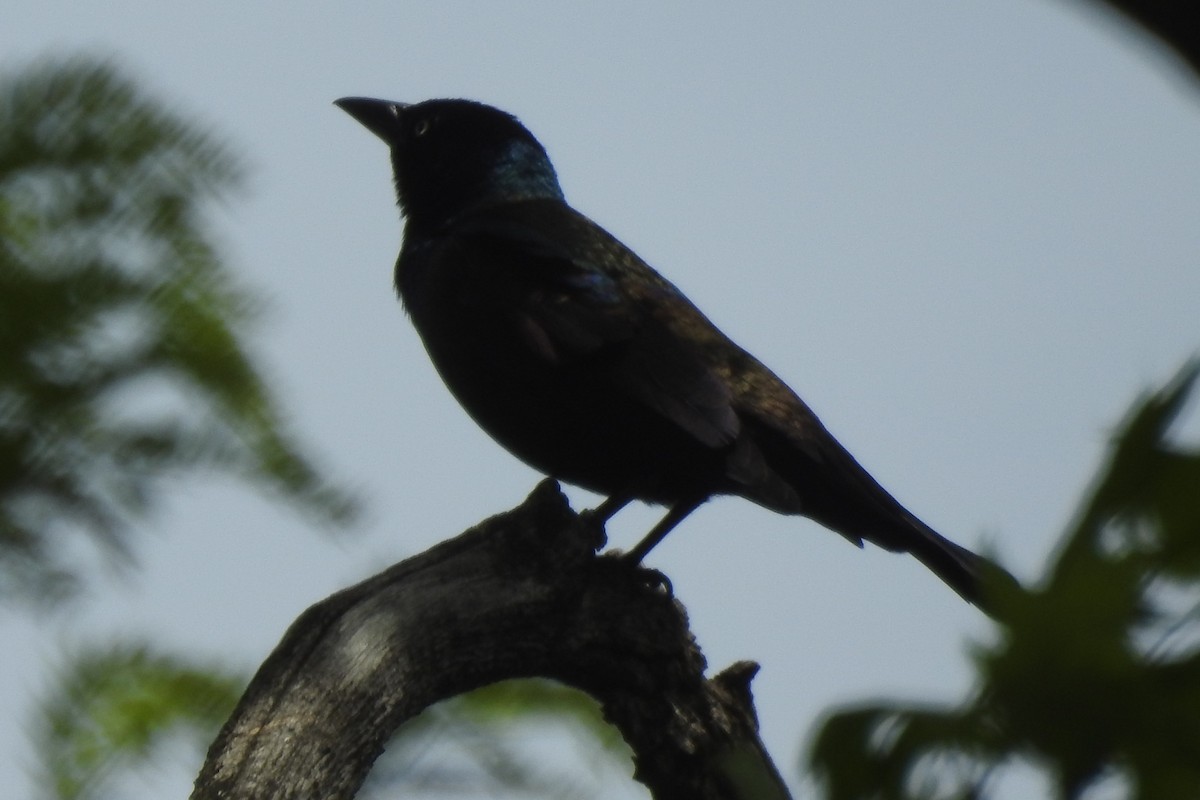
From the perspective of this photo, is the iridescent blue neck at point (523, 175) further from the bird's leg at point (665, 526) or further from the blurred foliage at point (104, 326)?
the blurred foliage at point (104, 326)

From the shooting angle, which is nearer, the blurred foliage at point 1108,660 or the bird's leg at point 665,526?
the blurred foliage at point 1108,660

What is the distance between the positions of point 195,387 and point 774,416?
2.38 meters

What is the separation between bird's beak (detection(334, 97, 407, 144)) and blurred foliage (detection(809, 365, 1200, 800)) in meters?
5.75

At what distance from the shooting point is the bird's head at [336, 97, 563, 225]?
19.5ft

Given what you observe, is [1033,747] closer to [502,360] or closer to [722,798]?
[722,798]

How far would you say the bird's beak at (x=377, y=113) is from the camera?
6.28 meters

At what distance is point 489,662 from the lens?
329 cm

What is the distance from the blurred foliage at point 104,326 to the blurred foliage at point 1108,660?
1.88m

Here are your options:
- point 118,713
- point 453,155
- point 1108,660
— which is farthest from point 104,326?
point 453,155

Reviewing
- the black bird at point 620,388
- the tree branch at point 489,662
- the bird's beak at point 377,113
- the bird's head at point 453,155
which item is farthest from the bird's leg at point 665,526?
the bird's beak at point 377,113

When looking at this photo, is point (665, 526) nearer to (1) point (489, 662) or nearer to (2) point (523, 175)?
(1) point (489, 662)

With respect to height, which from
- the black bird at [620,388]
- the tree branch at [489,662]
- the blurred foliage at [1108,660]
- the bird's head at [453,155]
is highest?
the bird's head at [453,155]

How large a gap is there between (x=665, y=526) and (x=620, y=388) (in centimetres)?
44

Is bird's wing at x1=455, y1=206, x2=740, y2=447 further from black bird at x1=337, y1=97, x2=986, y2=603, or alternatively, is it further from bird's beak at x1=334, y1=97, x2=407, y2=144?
bird's beak at x1=334, y1=97, x2=407, y2=144
